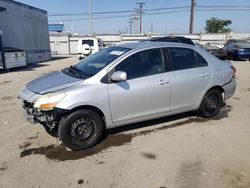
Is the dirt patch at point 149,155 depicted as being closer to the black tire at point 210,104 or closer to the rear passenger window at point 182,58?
the rear passenger window at point 182,58

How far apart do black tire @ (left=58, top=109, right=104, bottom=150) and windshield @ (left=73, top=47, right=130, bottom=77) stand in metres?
0.73

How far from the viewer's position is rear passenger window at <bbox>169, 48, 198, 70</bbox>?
4.97 metres

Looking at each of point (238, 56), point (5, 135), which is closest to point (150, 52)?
point (5, 135)

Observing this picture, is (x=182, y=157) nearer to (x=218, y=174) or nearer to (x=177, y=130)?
(x=218, y=174)

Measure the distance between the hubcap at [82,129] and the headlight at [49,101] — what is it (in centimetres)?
47

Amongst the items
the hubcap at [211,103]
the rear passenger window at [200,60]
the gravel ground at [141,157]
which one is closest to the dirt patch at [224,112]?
the gravel ground at [141,157]

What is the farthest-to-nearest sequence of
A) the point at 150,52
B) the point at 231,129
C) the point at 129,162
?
the point at 231,129 < the point at 150,52 < the point at 129,162

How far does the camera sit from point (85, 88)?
4.08 m

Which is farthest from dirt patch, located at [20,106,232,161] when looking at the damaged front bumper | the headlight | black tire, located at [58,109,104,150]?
the headlight

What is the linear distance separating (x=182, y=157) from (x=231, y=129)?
1678mm

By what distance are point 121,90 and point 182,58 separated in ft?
5.14

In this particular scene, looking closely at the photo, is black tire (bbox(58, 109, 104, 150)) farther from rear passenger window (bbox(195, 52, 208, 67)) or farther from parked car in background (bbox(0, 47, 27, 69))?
parked car in background (bbox(0, 47, 27, 69))

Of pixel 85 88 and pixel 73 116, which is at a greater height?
pixel 85 88

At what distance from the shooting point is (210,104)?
18.3 feet
